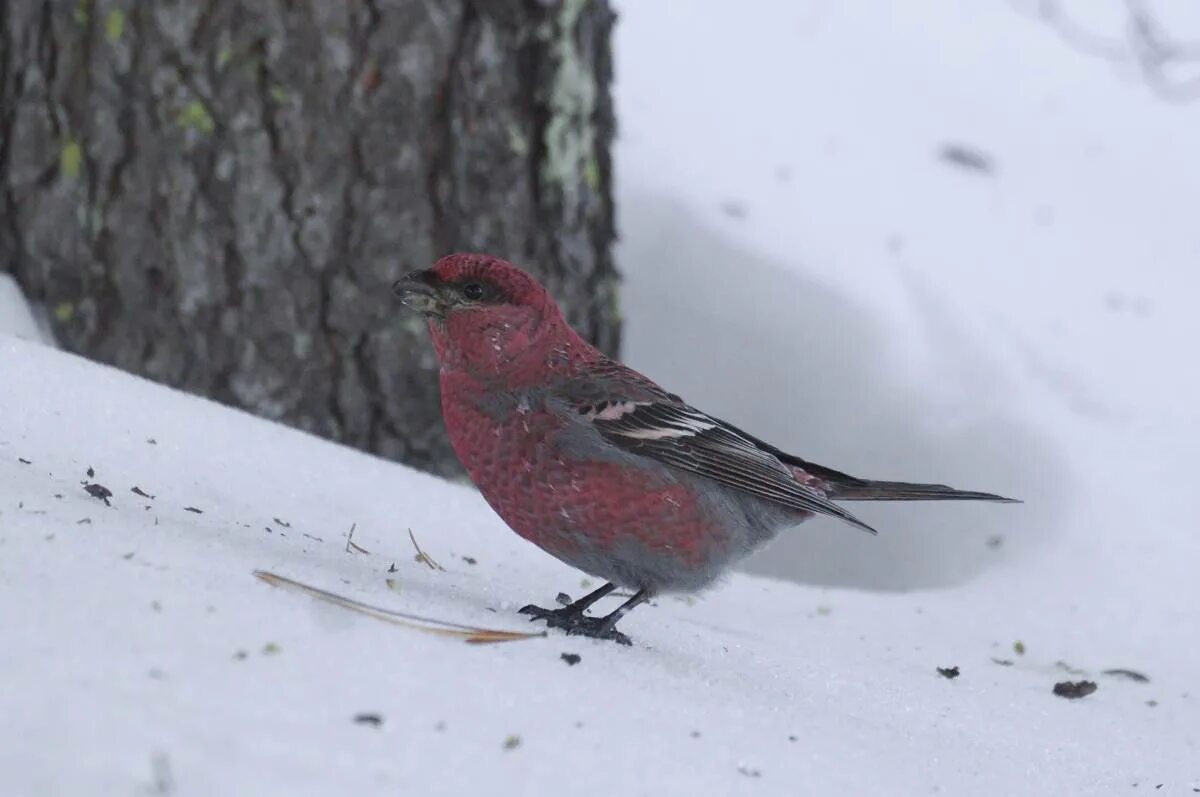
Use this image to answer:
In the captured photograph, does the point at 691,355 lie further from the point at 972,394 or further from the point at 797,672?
the point at 797,672

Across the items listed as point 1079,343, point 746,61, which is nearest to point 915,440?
point 1079,343

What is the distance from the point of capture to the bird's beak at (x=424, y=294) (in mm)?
3199

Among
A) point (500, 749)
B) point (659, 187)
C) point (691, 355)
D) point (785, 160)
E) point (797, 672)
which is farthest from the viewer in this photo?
point (785, 160)

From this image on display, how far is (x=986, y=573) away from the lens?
4391 millimetres

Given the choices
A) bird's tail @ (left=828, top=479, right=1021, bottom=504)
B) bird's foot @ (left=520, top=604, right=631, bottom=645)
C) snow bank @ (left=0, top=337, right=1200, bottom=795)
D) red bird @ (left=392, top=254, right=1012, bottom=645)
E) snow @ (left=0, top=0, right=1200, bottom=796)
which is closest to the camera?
snow bank @ (left=0, top=337, right=1200, bottom=795)

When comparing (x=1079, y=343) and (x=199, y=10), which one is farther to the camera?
(x=1079, y=343)

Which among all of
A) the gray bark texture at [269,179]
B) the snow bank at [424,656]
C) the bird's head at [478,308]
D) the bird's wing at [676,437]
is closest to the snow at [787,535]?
the snow bank at [424,656]

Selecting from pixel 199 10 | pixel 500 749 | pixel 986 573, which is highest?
pixel 199 10

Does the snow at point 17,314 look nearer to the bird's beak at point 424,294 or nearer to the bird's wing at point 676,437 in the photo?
the bird's beak at point 424,294

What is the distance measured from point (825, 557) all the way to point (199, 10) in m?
2.64

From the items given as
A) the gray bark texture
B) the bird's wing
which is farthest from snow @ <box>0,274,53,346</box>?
the bird's wing

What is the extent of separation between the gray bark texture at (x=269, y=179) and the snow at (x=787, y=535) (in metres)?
0.69

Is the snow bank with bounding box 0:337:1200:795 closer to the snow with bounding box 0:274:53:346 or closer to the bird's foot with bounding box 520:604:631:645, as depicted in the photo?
the bird's foot with bounding box 520:604:631:645

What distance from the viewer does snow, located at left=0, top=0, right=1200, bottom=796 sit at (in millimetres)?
1840
